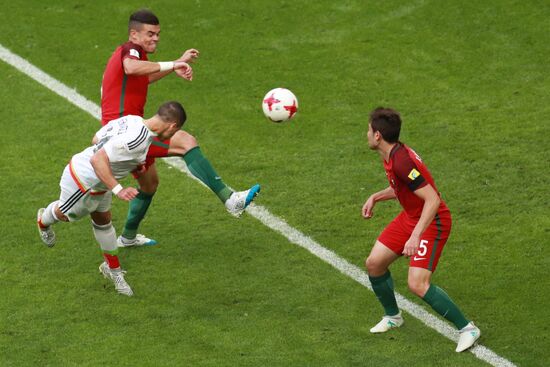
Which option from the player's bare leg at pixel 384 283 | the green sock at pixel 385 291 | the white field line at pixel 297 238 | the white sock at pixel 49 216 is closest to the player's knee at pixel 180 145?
the white sock at pixel 49 216

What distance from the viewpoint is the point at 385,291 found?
31.0 ft

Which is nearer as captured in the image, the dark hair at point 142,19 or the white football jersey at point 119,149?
the white football jersey at point 119,149

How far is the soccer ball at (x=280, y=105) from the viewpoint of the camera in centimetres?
1097

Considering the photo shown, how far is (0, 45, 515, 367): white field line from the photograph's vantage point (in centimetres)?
943

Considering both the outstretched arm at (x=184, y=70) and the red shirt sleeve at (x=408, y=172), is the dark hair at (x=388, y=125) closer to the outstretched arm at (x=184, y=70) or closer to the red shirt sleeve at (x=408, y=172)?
the red shirt sleeve at (x=408, y=172)

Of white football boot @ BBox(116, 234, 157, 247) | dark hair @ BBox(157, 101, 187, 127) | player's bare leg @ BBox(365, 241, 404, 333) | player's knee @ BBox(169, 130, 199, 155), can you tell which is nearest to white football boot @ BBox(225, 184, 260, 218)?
player's knee @ BBox(169, 130, 199, 155)

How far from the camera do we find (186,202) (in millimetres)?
12094

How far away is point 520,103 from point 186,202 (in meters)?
4.51

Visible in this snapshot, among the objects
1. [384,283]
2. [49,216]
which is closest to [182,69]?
[49,216]

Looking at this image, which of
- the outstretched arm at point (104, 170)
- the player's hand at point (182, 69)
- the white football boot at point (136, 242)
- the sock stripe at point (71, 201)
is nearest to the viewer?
the outstretched arm at point (104, 170)

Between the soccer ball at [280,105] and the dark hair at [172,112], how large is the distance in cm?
155

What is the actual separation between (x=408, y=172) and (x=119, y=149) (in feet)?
8.06

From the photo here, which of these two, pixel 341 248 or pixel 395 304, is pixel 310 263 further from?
pixel 395 304

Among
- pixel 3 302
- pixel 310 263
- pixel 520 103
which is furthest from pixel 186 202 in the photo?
pixel 520 103
